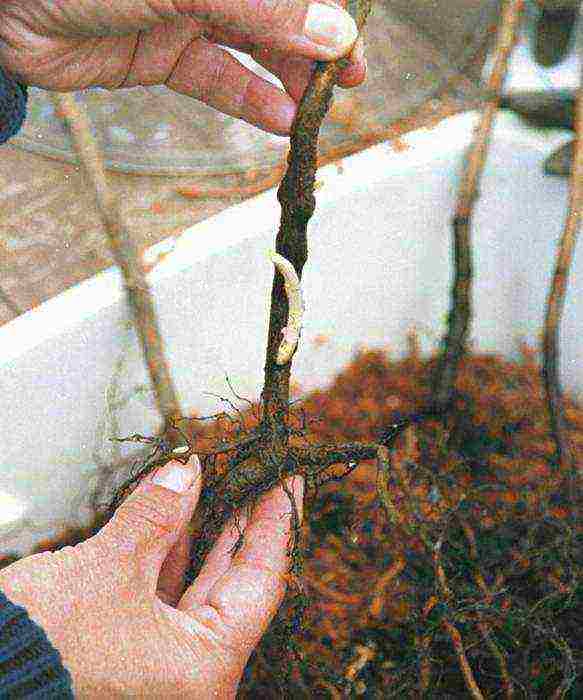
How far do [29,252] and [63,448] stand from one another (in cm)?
43

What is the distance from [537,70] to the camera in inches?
57.9

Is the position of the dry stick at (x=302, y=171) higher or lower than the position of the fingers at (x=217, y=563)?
higher

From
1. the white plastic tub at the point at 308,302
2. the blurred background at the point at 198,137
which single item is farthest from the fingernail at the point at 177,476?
the blurred background at the point at 198,137

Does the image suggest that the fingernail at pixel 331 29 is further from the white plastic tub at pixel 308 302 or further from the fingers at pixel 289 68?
the white plastic tub at pixel 308 302

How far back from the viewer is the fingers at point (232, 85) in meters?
0.88

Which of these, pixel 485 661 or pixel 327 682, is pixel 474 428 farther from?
pixel 327 682

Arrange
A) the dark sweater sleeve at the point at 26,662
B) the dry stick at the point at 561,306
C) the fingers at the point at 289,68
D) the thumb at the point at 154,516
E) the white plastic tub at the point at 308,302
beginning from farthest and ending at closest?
the dry stick at the point at 561,306 → the white plastic tub at the point at 308,302 → the fingers at the point at 289,68 → the thumb at the point at 154,516 → the dark sweater sleeve at the point at 26,662

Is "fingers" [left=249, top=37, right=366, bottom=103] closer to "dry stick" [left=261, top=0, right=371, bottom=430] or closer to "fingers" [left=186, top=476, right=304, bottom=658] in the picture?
"dry stick" [left=261, top=0, right=371, bottom=430]

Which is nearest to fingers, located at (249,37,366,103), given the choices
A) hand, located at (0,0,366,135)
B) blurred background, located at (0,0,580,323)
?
hand, located at (0,0,366,135)

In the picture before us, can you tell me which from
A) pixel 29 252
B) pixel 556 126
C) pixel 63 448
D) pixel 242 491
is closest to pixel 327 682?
pixel 242 491

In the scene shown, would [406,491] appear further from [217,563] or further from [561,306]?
[561,306]

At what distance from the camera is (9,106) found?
76 centimetres

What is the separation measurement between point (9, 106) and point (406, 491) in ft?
1.98

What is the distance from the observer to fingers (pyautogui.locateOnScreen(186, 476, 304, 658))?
74cm
